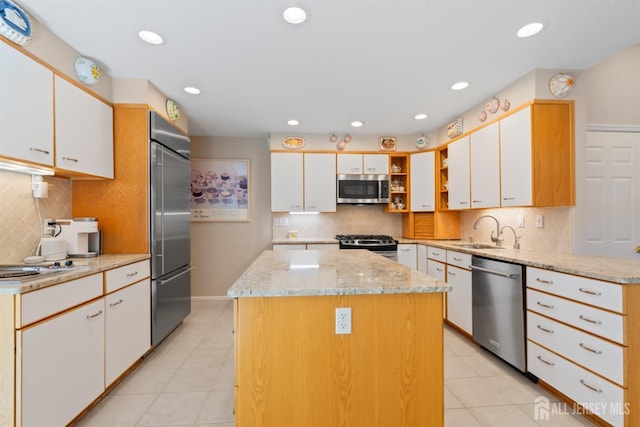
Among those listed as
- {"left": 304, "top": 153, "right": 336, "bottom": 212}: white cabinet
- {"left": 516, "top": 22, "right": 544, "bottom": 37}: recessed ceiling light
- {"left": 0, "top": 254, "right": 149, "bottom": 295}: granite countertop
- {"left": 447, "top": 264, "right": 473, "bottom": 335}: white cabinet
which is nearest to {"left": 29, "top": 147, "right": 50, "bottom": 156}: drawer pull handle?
{"left": 0, "top": 254, "right": 149, "bottom": 295}: granite countertop

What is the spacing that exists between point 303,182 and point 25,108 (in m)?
2.86

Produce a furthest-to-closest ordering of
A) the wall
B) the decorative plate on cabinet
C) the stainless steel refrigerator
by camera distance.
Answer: the wall
the stainless steel refrigerator
the decorative plate on cabinet

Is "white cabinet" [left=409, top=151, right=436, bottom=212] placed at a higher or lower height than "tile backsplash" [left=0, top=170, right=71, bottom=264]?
higher

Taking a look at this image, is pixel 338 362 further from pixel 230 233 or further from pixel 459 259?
pixel 230 233

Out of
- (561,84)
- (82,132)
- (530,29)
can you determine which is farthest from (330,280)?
(561,84)

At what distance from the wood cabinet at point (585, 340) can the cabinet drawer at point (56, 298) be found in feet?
10.0

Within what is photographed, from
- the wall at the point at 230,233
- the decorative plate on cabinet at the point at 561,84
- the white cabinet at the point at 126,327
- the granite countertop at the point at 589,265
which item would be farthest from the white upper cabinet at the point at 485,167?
the white cabinet at the point at 126,327

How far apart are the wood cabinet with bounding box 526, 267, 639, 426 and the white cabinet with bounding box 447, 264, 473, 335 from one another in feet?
2.31

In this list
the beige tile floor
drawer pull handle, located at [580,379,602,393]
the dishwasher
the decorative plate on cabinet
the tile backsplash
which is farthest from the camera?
the decorative plate on cabinet

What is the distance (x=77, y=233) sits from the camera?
2230 millimetres

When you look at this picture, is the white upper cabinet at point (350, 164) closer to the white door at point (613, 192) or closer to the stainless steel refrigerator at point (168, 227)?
the stainless steel refrigerator at point (168, 227)

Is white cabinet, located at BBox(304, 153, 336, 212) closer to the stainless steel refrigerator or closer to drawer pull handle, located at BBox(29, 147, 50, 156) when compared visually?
the stainless steel refrigerator

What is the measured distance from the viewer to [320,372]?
1.24 meters

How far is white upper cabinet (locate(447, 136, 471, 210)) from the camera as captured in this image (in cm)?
335
